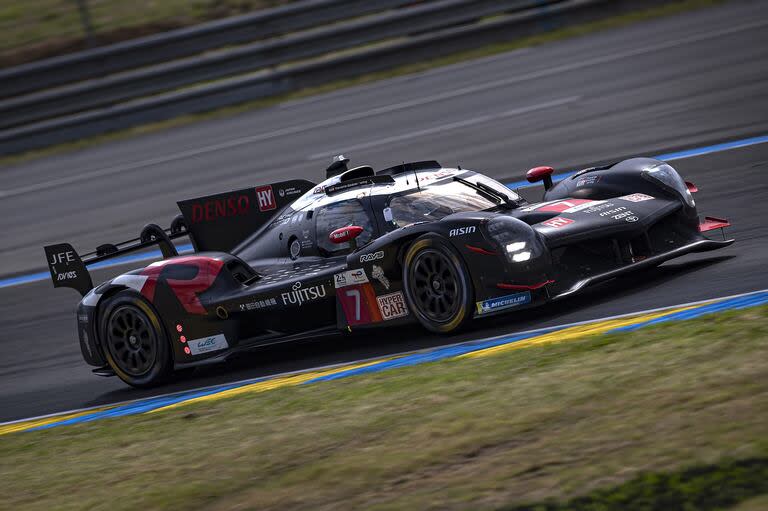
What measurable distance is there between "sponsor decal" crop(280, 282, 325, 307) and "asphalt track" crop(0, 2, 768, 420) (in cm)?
44

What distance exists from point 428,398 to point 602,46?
12.2m

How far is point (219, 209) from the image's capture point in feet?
30.9

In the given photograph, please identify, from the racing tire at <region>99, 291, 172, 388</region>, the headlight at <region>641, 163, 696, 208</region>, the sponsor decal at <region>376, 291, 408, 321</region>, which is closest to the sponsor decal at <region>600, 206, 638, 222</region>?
the headlight at <region>641, 163, 696, 208</region>

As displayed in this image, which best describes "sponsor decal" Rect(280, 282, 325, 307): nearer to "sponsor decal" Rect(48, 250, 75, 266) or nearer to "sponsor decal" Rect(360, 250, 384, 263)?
"sponsor decal" Rect(360, 250, 384, 263)

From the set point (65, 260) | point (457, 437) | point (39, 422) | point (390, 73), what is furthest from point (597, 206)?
point (390, 73)

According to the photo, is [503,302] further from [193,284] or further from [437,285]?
[193,284]

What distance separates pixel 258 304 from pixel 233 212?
1463 mm

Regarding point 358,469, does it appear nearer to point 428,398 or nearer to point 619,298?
point 428,398

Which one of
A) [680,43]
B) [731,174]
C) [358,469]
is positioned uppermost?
[680,43]

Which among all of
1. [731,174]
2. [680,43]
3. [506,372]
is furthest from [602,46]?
[506,372]

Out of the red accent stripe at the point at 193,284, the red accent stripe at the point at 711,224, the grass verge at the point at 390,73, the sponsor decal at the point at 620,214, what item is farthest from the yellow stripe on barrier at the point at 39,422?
the grass verge at the point at 390,73

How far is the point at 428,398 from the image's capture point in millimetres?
6129

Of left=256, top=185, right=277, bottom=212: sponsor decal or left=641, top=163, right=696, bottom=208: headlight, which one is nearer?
left=641, top=163, right=696, bottom=208: headlight

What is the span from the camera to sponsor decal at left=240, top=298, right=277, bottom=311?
8086mm
